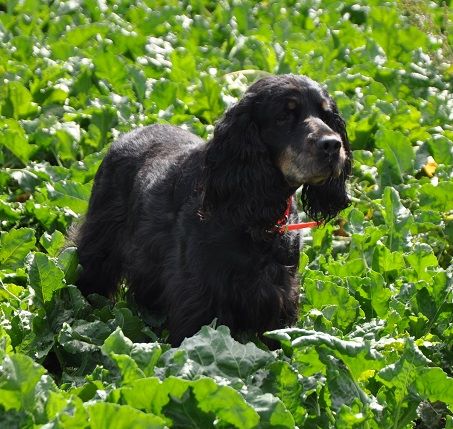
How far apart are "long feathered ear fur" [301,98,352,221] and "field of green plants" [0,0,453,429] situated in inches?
13.0

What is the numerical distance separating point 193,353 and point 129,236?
1307 mm

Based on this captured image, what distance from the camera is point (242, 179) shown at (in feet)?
15.5

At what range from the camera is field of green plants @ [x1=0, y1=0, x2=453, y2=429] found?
3.89 meters

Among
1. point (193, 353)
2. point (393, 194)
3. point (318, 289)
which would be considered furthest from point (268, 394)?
point (393, 194)

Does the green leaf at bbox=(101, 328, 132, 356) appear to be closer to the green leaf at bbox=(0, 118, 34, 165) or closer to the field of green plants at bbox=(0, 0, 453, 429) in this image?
the field of green plants at bbox=(0, 0, 453, 429)

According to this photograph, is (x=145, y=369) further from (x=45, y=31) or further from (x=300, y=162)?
(x=45, y=31)

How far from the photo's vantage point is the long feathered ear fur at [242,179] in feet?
15.4

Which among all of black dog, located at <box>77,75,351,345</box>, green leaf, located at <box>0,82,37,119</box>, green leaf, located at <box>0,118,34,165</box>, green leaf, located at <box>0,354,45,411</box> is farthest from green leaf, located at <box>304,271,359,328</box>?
green leaf, located at <box>0,82,37,119</box>

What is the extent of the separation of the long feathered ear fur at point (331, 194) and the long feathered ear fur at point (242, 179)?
339mm

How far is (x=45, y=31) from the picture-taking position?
9555mm

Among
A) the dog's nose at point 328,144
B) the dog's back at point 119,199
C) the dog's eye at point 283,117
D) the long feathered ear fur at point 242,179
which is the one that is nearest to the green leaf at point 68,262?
the dog's back at point 119,199

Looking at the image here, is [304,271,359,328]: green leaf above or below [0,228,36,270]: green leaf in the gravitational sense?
above

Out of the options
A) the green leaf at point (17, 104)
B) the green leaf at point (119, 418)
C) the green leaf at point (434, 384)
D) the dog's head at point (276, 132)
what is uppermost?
the dog's head at point (276, 132)

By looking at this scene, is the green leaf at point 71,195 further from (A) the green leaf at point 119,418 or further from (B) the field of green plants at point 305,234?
(A) the green leaf at point 119,418
